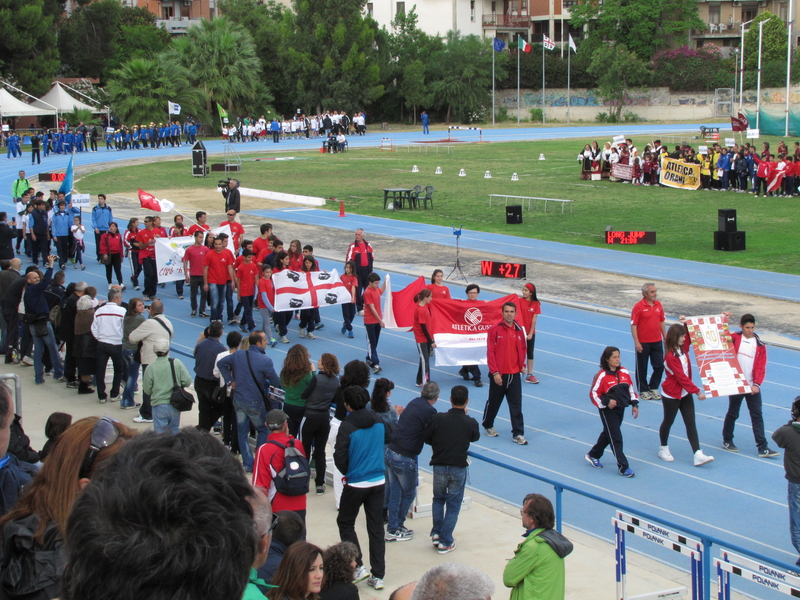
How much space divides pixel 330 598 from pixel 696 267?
19.0 meters

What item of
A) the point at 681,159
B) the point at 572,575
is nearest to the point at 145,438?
the point at 572,575

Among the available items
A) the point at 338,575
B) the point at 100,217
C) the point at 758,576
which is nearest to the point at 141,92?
the point at 100,217

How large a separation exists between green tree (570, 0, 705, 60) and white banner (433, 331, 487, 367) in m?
82.3

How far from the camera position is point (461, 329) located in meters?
14.4

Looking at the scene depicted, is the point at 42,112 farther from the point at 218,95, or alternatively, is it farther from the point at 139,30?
the point at 139,30

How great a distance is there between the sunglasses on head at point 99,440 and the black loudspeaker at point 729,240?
74.7 feet

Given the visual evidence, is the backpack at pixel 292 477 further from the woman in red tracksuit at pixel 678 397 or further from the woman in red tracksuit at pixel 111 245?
the woman in red tracksuit at pixel 111 245

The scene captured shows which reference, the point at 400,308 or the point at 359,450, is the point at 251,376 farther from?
the point at 400,308

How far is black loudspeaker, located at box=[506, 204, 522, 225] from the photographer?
29547 mm

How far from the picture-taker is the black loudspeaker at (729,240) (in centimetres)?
2412

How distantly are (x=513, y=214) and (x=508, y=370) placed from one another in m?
A: 18.4

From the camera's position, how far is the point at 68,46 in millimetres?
84062

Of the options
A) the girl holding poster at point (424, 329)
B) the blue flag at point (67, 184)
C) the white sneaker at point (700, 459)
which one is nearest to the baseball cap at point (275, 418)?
the white sneaker at point (700, 459)

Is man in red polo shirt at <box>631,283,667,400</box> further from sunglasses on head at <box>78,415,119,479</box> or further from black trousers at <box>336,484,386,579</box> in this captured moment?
sunglasses on head at <box>78,415,119,479</box>
